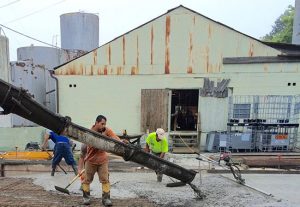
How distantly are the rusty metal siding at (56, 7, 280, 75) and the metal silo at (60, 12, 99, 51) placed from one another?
878cm

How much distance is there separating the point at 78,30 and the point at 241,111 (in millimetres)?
13770

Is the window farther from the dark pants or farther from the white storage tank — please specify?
the white storage tank

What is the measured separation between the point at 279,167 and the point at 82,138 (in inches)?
271

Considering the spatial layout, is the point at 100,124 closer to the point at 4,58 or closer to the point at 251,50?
the point at 251,50

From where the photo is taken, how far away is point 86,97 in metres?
12.5

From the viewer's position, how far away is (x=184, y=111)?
15258 mm

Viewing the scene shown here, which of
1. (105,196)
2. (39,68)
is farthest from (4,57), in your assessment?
(105,196)

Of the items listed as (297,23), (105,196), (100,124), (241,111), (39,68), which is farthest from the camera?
(297,23)

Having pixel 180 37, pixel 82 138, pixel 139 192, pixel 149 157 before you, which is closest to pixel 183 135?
pixel 180 37

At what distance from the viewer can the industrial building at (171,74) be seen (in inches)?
460

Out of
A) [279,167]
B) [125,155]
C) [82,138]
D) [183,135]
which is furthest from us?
[183,135]

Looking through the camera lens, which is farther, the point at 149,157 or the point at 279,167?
the point at 279,167

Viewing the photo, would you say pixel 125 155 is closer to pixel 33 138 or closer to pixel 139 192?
pixel 139 192

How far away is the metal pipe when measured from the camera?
3.54 metres
